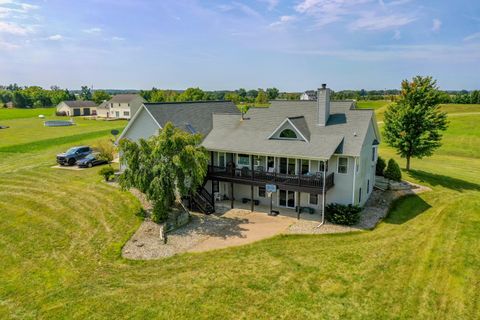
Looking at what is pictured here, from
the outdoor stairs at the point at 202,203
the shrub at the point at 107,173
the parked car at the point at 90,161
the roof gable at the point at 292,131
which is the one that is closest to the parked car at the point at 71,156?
the parked car at the point at 90,161

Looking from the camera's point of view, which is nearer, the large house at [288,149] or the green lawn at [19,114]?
the large house at [288,149]

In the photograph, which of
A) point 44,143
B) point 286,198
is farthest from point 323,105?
point 44,143

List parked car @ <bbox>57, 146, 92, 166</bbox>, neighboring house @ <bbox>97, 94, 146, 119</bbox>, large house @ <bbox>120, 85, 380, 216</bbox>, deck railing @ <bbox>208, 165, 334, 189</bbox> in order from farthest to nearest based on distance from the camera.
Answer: neighboring house @ <bbox>97, 94, 146, 119</bbox> < parked car @ <bbox>57, 146, 92, 166</bbox> < large house @ <bbox>120, 85, 380, 216</bbox> < deck railing @ <bbox>208, 165, 334, 189</bbox>

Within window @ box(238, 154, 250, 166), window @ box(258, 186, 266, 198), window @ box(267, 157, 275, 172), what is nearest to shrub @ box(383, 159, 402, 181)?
window @ box(267, 157, 275, 172)

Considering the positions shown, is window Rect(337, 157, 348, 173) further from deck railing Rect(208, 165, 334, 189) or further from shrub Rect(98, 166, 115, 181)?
shrub Rect(98, 166, 115, 181)

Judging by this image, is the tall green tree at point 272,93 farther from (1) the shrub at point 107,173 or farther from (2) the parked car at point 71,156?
(1) the shrub at point 107,173

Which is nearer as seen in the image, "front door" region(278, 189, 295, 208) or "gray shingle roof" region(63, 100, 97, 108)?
"front door" region(278, 189, 295, 208)

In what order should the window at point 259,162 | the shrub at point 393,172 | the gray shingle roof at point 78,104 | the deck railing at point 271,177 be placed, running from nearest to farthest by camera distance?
the deck railing at point 271,177 < the window at point 259,162 < the shrub at point 393,172 < the gray shingle roof at point 78,104
